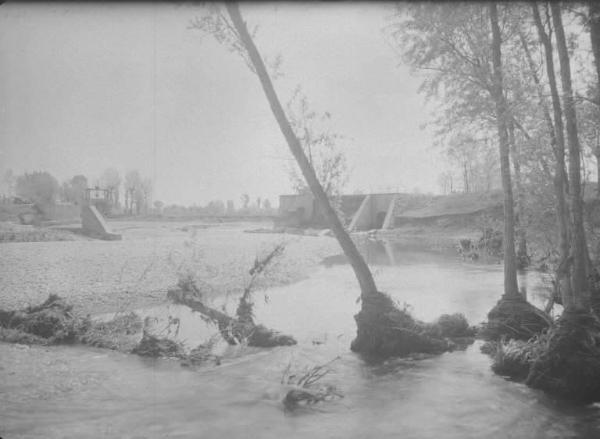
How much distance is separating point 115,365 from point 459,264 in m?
16.3

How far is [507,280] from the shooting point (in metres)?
8.14

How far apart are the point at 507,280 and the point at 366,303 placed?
2802 millimetres

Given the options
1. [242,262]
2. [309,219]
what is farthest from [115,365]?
[309,219]

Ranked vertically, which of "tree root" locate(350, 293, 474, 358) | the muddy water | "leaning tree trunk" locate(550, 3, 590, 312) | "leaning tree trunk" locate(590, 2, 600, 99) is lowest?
the muddy water

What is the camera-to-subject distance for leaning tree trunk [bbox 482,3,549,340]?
7.69 meters

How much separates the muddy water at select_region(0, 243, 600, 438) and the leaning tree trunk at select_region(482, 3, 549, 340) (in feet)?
2.68

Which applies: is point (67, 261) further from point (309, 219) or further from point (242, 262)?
point (309, 219)

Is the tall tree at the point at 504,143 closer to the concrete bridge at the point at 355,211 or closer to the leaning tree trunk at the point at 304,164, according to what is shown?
the leaning tree trunk at the point at 304,164

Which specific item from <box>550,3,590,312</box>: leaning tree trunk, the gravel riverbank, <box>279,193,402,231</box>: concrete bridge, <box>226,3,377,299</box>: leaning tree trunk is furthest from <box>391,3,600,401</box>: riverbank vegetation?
<box>279,193,402,231</box>: concrete bridge

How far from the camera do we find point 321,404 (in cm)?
582

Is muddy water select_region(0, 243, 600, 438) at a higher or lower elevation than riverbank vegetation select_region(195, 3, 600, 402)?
lower

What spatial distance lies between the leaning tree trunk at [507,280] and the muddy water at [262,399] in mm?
818

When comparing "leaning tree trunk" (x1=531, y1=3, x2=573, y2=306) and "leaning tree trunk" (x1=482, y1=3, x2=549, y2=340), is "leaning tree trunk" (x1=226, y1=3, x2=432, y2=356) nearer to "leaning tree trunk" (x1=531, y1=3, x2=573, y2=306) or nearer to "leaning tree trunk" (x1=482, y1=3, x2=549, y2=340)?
"leaning tree trunk" (x1=482, y1=3, x2=549, y2=340)

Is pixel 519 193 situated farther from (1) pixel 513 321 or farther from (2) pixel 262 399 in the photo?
(2) pixel 262 399
